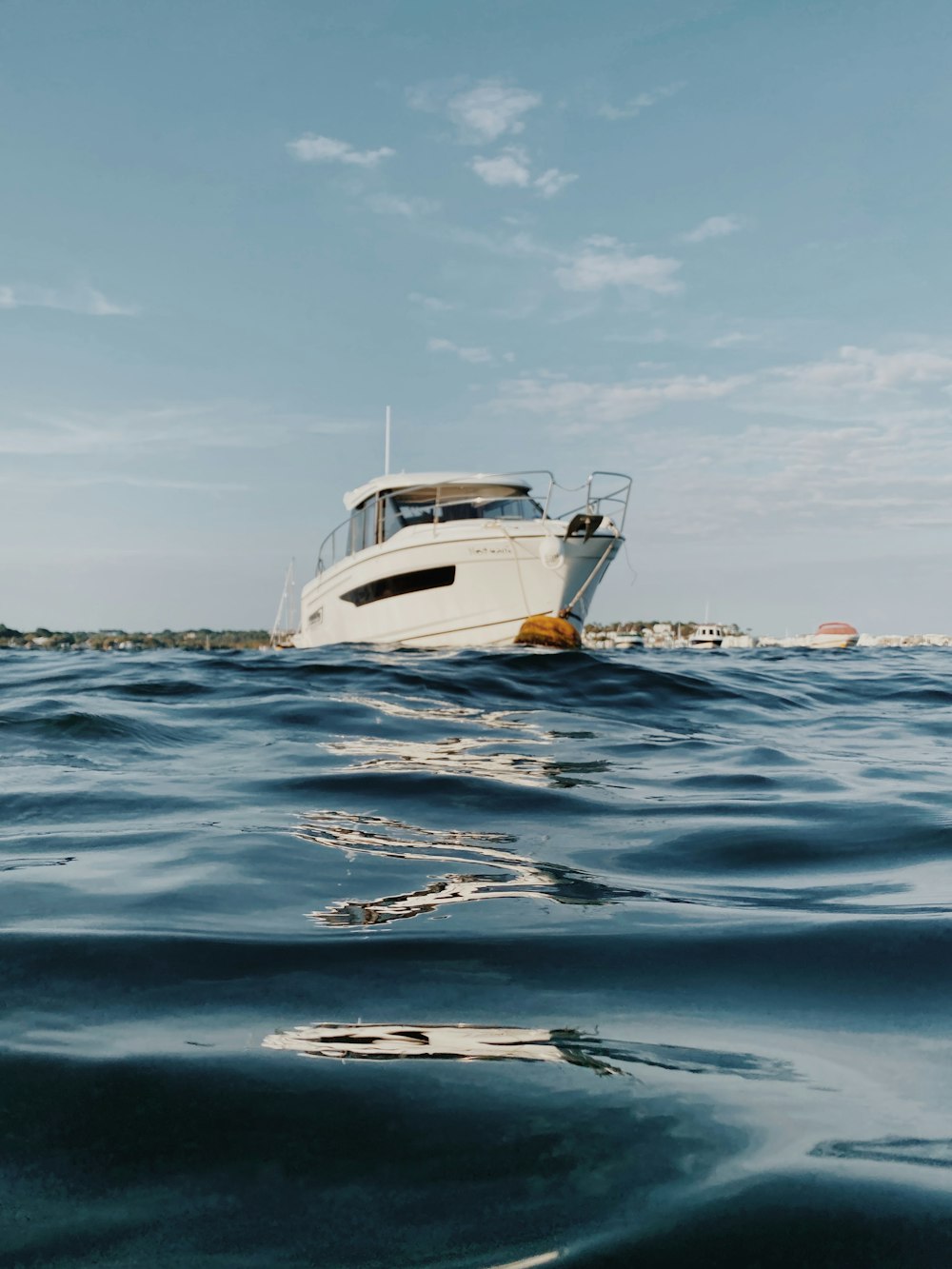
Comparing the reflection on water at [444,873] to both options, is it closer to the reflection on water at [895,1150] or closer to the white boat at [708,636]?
the reflection on water at [895,1150]

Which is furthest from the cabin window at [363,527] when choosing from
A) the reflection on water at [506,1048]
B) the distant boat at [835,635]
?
the distant boat at [835,635]

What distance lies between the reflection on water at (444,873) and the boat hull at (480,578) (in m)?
12.5

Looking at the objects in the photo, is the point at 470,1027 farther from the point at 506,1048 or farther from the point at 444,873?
the point at 444,873

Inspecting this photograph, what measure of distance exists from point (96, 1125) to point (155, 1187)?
16 cm

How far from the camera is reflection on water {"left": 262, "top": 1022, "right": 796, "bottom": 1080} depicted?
4.26ft

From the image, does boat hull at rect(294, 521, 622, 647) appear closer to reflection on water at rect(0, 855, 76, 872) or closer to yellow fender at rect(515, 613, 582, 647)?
yellow fender at rect(515, 613, 582, 647)

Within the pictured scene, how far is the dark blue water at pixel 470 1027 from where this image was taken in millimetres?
922

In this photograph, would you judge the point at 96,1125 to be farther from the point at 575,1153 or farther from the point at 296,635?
the point at 296,635

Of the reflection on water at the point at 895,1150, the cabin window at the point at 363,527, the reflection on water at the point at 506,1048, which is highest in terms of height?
the cabin window at the point at 363,527

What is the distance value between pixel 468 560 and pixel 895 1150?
14.8 metres

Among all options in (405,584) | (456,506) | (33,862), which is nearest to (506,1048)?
(33,862)

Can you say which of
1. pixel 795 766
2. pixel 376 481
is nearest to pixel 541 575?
pixel 376 481

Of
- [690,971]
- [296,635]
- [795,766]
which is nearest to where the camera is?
[690,971]

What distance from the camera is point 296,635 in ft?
82.4
